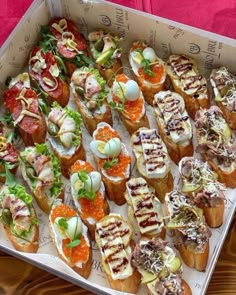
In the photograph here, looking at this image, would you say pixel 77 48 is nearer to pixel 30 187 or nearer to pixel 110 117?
pixel 110 117

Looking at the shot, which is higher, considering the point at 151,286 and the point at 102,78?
the point at 102,78

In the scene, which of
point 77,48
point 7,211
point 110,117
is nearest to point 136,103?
point 110,117

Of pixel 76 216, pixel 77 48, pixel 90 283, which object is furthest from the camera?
pixel 77 48

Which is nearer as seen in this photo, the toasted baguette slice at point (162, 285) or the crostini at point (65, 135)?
the toasted baguette slice at point (162, 285)

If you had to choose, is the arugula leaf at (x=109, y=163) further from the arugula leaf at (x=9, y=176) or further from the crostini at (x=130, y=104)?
the arugula leaf at (x=9, y=176)

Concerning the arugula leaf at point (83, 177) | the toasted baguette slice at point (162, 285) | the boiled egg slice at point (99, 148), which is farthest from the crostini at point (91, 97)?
the toasted baguette slice at point (162, 285)

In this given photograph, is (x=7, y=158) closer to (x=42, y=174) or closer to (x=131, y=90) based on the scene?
(x=42, y=174)
